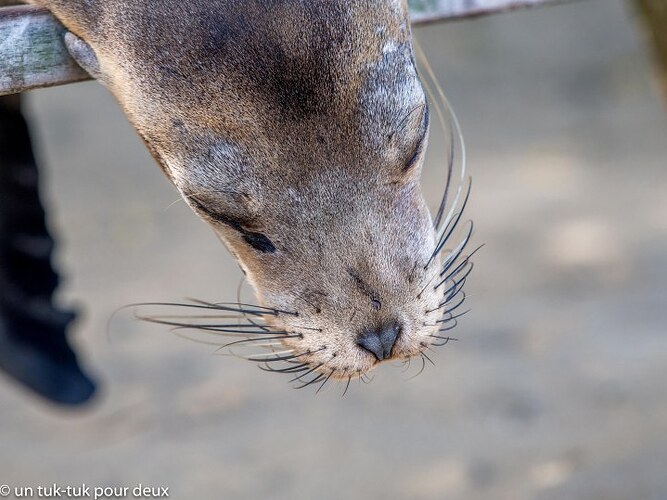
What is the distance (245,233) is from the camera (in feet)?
6.97

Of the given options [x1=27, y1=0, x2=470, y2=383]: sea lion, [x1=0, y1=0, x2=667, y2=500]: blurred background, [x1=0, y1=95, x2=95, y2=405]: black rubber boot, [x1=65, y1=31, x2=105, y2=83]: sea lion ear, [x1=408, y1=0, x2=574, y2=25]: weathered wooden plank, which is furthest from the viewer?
[x1=0, y1=0, x2=667, y2=500]: blurred background

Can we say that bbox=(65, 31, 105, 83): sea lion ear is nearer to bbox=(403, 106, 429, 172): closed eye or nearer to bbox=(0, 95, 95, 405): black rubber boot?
bbox=(403, 106, 429, 172): closed eye

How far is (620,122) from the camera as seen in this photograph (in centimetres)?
682

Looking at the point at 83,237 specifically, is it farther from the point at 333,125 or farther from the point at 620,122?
the point at 333,125

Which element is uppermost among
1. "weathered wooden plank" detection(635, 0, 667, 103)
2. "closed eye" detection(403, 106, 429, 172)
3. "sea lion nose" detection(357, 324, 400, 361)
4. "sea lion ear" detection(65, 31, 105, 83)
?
"weathered wooden plank" detection(635, 0, 667, 103)

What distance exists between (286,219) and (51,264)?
1878 mm

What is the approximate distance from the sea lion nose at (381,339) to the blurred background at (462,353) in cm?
204

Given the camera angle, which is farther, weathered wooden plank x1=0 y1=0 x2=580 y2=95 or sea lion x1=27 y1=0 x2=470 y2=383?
weathered wooden plank x1=0 y1=0 x2=580 y2=95

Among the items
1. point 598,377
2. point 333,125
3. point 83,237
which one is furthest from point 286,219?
point 83,237

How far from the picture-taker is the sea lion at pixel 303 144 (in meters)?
1.96

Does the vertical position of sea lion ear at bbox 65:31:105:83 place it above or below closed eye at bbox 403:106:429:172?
above

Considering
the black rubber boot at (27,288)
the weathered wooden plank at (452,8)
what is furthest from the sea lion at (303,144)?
the black rubber boot at (27,288)

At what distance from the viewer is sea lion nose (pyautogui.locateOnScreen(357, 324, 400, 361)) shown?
2.07 meters

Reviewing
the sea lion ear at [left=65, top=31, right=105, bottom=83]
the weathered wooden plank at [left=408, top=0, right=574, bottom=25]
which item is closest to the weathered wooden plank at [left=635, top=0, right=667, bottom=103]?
the weathered wooden plank at [left=408, top=0, right=574, bottom=25]
